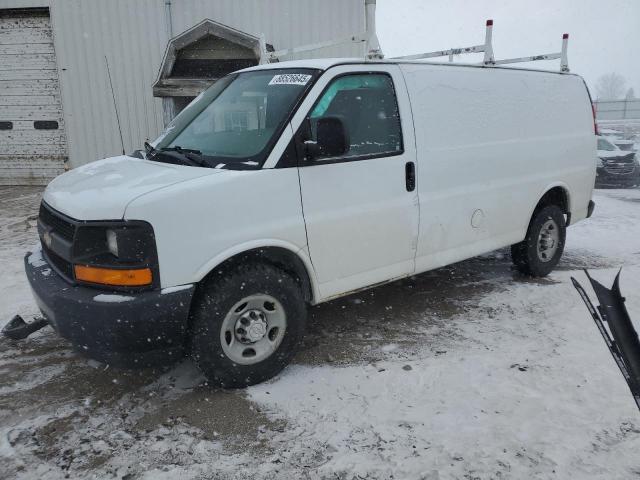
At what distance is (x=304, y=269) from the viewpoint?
11.5ft

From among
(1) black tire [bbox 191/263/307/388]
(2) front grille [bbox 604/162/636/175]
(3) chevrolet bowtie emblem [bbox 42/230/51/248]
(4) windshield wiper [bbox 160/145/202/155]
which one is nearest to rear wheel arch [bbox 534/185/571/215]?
(1) black tire [bbox 191/263/307/388]

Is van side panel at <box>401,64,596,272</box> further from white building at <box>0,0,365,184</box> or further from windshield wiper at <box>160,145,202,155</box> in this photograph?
white building at <box>0,0,365,184</box>

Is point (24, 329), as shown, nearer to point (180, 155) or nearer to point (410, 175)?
point (180, 155)

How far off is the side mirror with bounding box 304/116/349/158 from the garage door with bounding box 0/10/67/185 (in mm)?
9984

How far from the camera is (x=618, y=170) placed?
13.3m

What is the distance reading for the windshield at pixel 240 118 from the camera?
11.1 ft

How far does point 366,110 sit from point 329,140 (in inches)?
25.9

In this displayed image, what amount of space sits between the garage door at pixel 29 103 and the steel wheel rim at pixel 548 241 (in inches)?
403

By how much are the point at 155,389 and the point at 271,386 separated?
77cm

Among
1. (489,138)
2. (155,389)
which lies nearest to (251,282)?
(155,389)

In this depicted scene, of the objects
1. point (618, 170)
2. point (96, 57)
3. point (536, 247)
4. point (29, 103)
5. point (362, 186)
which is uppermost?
point (96, 57)

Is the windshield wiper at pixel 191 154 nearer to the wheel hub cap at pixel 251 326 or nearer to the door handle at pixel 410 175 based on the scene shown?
the wheel hub cap at pixel 251 326

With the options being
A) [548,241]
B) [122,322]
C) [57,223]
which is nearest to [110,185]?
[57,223]

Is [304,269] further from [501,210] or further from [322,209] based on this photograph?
[501,210]
